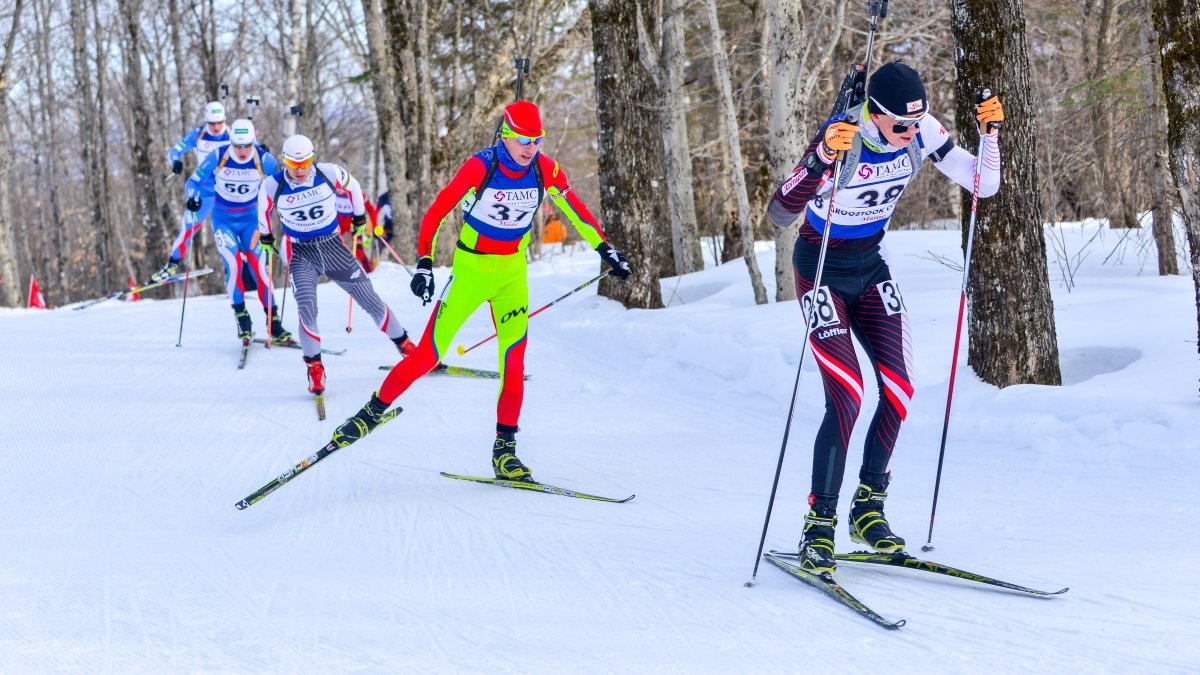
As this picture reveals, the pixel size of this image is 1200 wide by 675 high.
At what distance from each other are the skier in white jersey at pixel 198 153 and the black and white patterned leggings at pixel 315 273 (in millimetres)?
2822

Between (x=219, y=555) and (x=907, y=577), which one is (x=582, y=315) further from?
(x=907, y=577)

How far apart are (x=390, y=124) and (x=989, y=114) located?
1554 cm

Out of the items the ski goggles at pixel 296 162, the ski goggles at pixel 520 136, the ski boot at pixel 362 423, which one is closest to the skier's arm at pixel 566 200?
the ski goggles at pixel 520 136

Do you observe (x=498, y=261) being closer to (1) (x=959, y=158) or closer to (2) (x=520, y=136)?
(2) (x=520, y=136)

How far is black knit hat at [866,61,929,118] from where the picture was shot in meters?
4.05

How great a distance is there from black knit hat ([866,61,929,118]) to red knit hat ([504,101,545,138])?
2174 mm

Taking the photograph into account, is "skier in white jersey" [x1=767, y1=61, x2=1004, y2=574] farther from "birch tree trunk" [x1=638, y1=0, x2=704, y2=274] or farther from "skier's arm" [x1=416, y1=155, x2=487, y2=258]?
"birch tree trunk" [x1=638, y1=0, x2=704, y2=274]

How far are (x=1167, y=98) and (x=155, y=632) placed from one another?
5.43 m

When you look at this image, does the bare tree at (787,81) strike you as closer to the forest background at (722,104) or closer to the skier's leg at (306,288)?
the forest background at (722,104)

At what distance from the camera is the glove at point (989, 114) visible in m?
4.41

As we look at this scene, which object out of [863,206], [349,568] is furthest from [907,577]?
[349,568]

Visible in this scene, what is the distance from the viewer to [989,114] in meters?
4.41

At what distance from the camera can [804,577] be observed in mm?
4109

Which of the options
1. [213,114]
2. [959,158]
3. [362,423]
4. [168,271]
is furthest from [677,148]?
[959,158]
